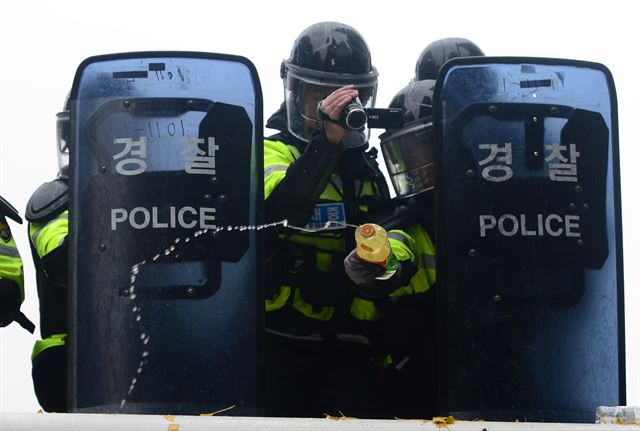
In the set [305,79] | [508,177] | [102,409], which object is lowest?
[102,409]

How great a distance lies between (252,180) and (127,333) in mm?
669

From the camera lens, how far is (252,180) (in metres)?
4.66

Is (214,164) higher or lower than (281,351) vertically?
higher

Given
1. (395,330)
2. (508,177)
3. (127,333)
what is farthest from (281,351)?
(508,177)

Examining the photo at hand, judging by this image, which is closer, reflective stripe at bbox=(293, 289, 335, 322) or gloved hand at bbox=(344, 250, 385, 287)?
gloved hand at bbox=(344, 250, 385, 287)

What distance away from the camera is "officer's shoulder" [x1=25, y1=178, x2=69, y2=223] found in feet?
17.3

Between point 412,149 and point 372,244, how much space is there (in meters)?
0.73

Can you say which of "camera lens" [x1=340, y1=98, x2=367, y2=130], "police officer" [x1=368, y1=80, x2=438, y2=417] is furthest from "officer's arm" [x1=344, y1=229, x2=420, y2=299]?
"camera lens" [x1=340, y1=98, x2=367, y2=130]

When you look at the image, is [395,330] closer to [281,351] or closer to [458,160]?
[281,351]

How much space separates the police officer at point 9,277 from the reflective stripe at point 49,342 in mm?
178

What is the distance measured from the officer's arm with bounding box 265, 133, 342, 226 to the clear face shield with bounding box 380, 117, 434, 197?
1.09 feet

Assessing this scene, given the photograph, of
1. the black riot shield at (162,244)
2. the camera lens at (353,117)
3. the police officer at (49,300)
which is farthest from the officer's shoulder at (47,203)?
the camera lens at (353,117)

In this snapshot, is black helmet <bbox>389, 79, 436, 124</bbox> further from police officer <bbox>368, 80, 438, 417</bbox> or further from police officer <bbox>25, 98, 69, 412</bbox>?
police officer <bbox>25, 98, 69, 412</bbox>

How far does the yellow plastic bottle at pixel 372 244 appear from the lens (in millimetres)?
4500
